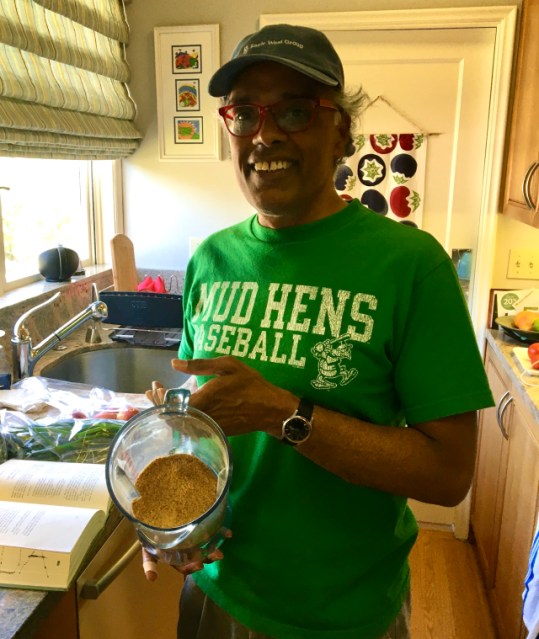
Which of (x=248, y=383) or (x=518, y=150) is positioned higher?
(x=518, y=150)

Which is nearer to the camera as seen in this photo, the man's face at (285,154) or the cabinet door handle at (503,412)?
the man's face at (285,154)

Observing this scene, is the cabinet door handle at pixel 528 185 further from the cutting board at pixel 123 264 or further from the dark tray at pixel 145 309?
the cutting board at pixel 123 264

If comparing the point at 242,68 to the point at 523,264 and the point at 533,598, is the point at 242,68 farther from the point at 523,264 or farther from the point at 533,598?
the point at 523,264

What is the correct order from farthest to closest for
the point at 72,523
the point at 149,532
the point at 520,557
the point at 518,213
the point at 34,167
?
the point at 34,167 → the point at 518,213 → the point at 520,557 → the point at 72,523 → the point at 149,532

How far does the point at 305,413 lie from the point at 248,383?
87 millimetres

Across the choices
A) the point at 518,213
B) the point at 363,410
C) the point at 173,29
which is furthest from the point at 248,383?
the point at 173,29

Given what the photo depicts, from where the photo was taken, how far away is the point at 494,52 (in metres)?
2.17

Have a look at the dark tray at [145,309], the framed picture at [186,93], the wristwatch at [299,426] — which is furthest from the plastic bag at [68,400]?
the framed picture at [186,93]

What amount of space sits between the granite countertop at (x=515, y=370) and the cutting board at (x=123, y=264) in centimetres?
142

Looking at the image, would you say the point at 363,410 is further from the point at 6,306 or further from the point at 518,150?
the point at 518,150

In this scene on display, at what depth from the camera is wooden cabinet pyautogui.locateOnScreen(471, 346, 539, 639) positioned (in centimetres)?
165

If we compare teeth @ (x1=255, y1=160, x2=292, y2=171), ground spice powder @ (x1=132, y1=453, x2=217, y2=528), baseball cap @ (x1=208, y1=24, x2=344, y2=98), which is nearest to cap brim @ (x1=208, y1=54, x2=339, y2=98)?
baseball cap @ (x1=208, y1=24, x2=344, y2=98)

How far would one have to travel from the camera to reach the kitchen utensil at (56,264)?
6.81 feet

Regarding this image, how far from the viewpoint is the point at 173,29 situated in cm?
232
